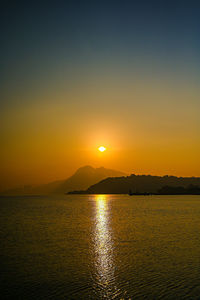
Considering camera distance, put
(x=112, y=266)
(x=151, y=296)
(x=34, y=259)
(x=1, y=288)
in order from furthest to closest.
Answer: (x=34, y=259)
(x=112, y=266)
(x=1, y=288)
(x=151, y=296)

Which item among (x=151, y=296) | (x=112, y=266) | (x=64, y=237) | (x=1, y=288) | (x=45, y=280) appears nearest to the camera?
(x=151, y=296)

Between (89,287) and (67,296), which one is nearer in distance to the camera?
(67,296)

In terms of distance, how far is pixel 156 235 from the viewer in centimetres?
4166

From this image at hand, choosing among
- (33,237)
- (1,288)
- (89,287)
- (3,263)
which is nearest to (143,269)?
(89,287)

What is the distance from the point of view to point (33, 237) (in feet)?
134

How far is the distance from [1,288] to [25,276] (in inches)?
114

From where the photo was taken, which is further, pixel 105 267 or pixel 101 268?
pixel 105 267

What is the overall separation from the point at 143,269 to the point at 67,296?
27.2 feet

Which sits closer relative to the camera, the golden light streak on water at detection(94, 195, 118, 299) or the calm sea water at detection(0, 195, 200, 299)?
the calm sea water at detection(0, 195, 200, 299)

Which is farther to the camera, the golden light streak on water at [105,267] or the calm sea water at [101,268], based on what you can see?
the golden light streak on water at [105,267]

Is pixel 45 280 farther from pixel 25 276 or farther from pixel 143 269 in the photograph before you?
pixel 143 269

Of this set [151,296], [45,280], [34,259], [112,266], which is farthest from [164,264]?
[34,259]

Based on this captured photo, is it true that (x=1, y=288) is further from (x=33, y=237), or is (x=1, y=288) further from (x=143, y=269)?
(x=33, y=237)

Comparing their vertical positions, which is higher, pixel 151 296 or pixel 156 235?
pixel 156 235
